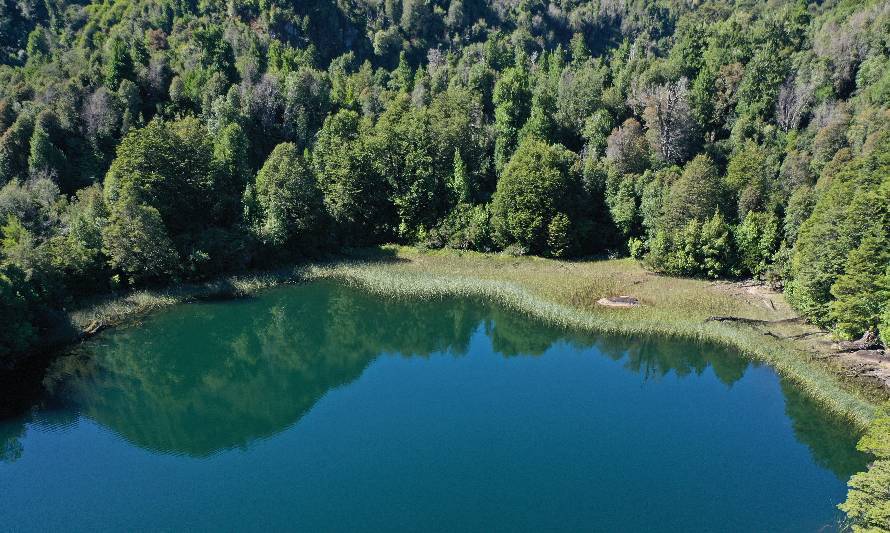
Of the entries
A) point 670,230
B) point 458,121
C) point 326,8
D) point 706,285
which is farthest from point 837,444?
point 326,8

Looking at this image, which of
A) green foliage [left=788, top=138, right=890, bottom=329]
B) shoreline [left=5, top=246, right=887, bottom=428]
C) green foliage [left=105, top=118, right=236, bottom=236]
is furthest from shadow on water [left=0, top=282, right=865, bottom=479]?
green foliage [left=105, top=118, right=236, bottom=236]

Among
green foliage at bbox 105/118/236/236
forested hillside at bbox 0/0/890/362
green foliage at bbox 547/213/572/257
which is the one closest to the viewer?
forested hillside at bbox 0/0/890/362

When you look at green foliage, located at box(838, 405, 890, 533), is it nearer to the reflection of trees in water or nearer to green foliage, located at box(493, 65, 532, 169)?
the reflection of trees in water

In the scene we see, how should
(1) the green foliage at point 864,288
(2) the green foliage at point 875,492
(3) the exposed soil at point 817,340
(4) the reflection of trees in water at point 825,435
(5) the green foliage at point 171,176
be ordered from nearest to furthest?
1. (2) the green foliage at point 875,492
2. (4) the reflection of trees in water at point 825,435
3. (3) the exposed soil at point 817,340
4. (1) the green foliage at point 864,288
5. (5) the green foliage at point 171,176

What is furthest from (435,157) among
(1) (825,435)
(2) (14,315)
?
(1) (825,435)

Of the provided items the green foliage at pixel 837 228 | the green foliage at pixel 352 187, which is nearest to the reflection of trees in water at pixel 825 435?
the green foliage at pixel 837 228

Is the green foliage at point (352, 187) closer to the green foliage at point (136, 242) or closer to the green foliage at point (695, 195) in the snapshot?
the green foliage at point (136, 242)

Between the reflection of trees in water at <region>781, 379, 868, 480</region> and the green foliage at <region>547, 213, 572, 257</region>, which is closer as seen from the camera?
the reflection of trees in water at <region>781, 379, 868, 480</region>
